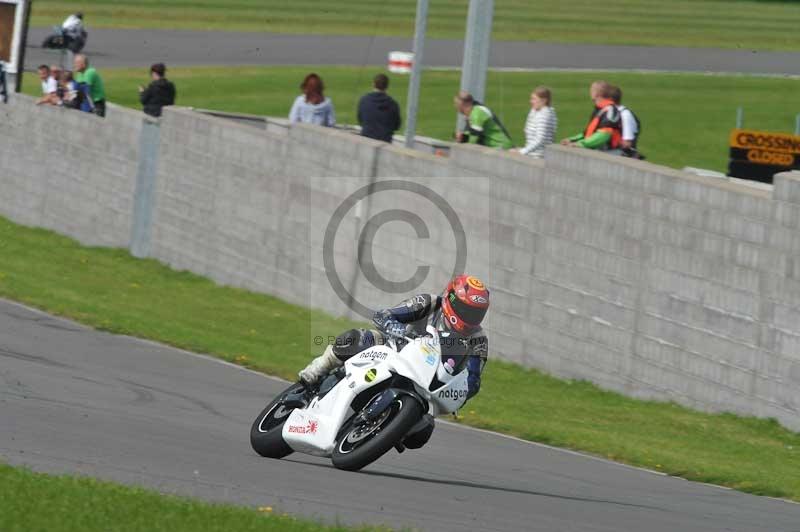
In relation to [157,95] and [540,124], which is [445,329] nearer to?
[540,124]

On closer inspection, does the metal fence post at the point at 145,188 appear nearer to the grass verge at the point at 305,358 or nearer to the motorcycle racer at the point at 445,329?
the grass verge at the point at 305,358

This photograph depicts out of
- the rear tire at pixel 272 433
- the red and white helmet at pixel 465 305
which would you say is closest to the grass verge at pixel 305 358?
the red and white helmet at pixel 465 305

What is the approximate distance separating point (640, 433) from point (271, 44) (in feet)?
102

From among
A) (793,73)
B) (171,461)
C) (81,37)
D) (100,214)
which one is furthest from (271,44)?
(171,461)

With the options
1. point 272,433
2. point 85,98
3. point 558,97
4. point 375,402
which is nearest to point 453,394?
point 375,402

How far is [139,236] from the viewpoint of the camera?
24453mm

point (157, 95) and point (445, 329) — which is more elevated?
point (157, 95)

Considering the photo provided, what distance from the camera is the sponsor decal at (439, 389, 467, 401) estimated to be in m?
10.1

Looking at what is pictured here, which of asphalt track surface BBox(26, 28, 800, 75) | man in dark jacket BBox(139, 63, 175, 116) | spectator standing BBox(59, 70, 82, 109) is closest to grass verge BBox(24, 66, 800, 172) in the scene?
asphalt track surface BBox(26, 28, 800, 75)

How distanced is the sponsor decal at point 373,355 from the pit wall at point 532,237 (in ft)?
17.3

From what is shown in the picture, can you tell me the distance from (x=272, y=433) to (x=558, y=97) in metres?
26.2

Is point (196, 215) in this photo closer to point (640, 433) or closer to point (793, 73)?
point (640, 433)

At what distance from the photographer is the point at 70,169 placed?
2611 centimetres

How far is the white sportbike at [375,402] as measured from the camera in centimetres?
995
